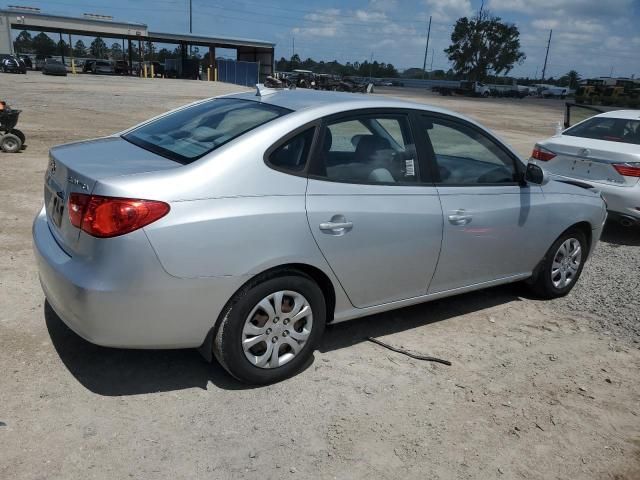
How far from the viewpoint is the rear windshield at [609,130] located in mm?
7383

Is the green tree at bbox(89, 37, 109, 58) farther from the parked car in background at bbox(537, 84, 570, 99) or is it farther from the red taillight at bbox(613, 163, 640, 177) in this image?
the red taillight at bbox(613, 163, 640, 177)

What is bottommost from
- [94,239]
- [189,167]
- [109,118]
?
[109,118]

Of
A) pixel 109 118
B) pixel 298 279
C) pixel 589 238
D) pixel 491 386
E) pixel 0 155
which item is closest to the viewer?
pixel 298 279

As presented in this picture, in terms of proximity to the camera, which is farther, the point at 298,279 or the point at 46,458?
the point at 298,279

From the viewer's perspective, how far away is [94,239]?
2.84 meters

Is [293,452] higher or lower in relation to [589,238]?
lower

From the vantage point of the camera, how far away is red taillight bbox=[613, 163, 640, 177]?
671 cm

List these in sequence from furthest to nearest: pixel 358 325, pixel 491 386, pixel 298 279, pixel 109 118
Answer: pixel 109 118
pixel 358 325
pixel 491 386
pixel 298 279

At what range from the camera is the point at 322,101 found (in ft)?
12.2

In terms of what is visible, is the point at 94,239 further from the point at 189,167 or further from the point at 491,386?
the point at 491,386

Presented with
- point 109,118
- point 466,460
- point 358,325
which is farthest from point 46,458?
point 109,118

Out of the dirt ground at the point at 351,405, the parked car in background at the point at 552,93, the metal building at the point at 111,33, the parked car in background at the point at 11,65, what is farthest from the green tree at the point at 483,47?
the dirt ground at the point at 351,405

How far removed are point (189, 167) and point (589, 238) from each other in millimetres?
3872

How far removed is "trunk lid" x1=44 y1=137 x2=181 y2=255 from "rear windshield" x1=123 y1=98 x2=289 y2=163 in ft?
0.38
